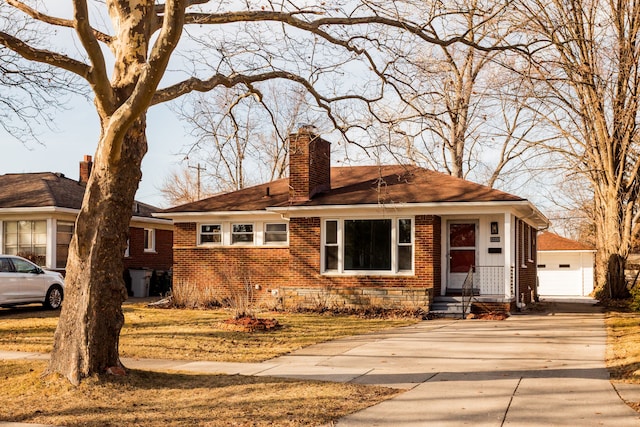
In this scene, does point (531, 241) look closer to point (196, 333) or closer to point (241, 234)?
point (241, 234)

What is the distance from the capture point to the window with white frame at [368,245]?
21609 millimetres

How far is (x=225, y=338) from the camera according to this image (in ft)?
48.9

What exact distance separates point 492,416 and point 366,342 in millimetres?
6713

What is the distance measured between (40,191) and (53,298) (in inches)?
284

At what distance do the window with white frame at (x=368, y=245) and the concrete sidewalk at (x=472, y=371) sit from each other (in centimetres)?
405

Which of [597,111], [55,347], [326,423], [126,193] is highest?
[597,111]

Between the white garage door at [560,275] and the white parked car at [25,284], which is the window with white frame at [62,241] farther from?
the white garage door at [560,275]

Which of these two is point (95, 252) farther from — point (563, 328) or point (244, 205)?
point (244, 205)

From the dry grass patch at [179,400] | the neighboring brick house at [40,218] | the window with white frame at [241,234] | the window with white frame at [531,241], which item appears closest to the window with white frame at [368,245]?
the window with white frame at [241,234]

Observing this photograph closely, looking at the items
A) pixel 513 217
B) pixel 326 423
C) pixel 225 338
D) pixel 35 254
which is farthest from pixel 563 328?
pixel 35 254

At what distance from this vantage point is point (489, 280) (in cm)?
2175

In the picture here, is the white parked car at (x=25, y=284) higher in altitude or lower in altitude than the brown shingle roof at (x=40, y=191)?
lower

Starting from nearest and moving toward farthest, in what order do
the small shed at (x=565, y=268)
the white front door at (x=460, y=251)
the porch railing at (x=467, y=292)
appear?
the porch railing at (x=467, y=292) < the white front door at (x=460, y=251) < the small shed at (x=565, y=268)

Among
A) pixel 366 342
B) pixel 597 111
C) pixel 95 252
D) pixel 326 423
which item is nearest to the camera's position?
pixel 326 423
